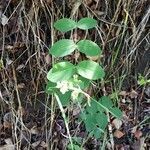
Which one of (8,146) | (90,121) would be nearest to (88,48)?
(90,121)

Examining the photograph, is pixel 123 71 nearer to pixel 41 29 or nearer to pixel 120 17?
pixel 120 17

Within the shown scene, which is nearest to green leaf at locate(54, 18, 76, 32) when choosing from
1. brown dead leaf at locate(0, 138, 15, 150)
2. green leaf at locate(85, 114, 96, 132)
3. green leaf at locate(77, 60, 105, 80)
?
green leaf at locate(77, 60, 105, 80)

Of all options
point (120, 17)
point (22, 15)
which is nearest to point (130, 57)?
point (120, 17)

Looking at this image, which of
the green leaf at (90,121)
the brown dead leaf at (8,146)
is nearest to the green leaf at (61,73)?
the green leaf at (90,121)

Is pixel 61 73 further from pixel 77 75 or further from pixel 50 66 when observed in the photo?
pixel 50 66

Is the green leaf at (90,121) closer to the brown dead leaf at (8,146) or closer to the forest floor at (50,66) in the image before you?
the forest floor at (50,66)
